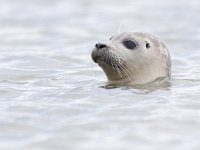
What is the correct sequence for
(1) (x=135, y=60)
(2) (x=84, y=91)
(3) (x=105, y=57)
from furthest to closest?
(1) (x=135, y=60), (3) (x=105, y=57), (2) (x=84, y=91)

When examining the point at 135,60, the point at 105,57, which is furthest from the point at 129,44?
the point at 105,57

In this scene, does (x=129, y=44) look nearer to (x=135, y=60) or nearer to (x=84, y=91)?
(x=135, y=60)

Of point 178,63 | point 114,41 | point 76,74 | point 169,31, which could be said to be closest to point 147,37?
point 114,41

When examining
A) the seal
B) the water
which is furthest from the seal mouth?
the water

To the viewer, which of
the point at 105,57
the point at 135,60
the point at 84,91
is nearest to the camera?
the point at 84,91

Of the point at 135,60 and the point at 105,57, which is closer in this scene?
the point at 105,57

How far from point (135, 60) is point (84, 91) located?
118 cm

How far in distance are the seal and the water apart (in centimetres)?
31

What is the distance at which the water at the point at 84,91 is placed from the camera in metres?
7.71

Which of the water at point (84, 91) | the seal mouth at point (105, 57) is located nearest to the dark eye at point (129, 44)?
the seal mouth at point (105, 57)

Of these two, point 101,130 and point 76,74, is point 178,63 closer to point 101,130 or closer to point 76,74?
point 76,74

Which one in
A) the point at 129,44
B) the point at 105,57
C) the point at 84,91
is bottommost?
the point at 84,91

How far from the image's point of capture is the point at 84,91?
10023mm

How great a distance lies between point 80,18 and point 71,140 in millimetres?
11725
